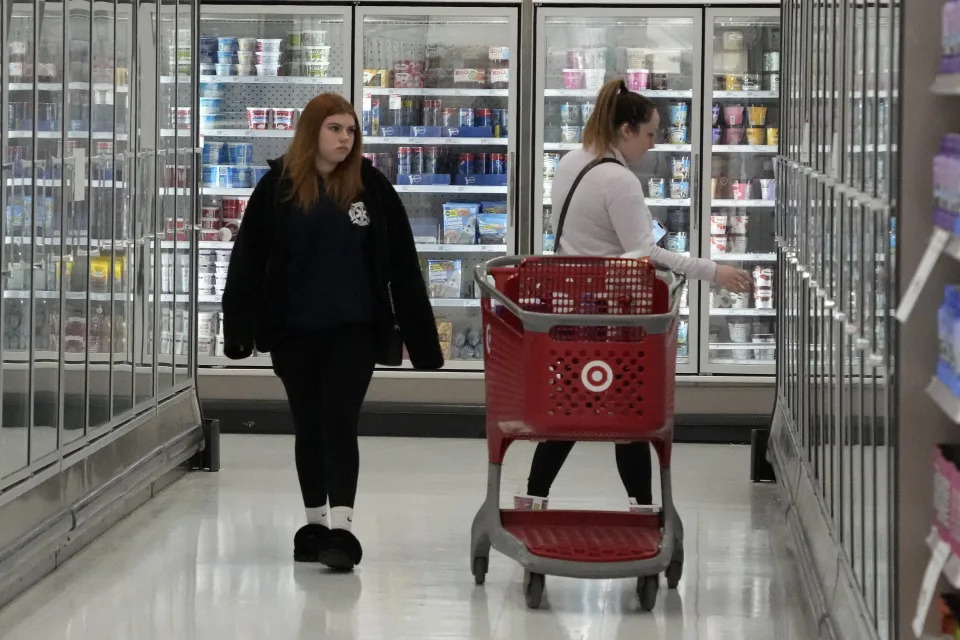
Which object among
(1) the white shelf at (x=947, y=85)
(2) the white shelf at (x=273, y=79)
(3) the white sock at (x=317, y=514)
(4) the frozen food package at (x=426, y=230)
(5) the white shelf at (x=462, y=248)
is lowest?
(3) the white sock at (x=317, y=514)

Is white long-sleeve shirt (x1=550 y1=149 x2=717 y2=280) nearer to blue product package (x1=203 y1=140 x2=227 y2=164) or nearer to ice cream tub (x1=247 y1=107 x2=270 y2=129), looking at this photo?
ice cream tub (x1=247 y1=107 x2=270 y2=129)

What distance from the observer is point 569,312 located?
15.2 feet

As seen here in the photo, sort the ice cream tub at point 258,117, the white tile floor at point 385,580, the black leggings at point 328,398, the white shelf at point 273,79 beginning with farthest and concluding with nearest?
the ice cream tub at point 258,117
the white shelf at point 273,79
the black leggings at point 328,398
the white tile floor at point 385,580

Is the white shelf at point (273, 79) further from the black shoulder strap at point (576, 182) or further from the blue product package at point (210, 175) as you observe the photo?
the black shoulder strap at point (576, 182)

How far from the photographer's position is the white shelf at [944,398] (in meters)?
2.66

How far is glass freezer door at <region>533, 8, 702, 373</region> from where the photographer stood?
8.03 m

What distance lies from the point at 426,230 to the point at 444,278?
11.1 inches

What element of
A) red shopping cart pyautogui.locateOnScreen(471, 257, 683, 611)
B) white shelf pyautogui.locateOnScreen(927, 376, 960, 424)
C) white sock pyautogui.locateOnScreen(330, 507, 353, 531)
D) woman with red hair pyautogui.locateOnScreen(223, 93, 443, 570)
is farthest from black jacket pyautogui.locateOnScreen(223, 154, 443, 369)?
white shelf pyautogui.locateOnScreen(927, 376, 960, 424)

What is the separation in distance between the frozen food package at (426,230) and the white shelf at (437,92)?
2.31ft

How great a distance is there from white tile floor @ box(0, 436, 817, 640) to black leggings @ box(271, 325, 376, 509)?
311 millimetres

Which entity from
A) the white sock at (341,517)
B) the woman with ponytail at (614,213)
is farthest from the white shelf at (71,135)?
the woman with ponytail at (614,213)

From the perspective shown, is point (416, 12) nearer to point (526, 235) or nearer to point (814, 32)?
point (526, 235)

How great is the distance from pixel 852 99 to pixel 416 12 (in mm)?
4657

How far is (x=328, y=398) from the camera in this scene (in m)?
4.92
